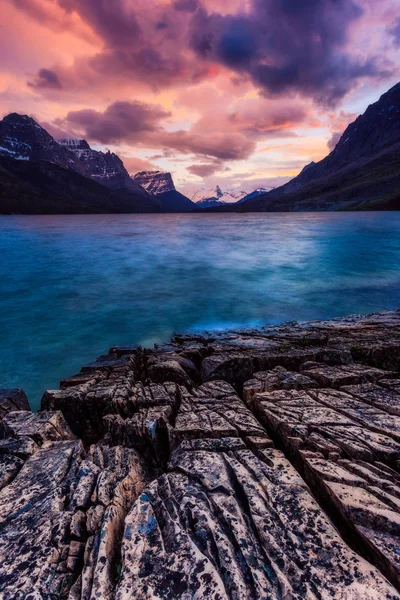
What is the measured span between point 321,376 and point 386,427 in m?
1.71

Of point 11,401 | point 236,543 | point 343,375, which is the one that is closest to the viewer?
point 236,543

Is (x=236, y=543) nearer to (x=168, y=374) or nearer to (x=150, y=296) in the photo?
(x=168, y=374)

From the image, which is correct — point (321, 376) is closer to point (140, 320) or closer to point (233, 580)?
point (233, 580)

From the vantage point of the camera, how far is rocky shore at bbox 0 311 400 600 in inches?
98.5

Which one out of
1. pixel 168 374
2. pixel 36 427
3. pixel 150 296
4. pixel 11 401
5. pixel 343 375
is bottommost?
pixel 150 296

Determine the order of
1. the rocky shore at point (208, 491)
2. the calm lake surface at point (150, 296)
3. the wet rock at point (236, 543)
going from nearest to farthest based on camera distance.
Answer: the wet rock at point (236, 543) < the rocky shore at point (208, 491) < the calm lake surface at point (150, 296)

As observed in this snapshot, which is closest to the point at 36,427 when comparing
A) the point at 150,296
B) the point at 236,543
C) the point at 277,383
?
the point at 236,543

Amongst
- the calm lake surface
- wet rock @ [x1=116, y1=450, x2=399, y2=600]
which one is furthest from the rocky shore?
the calm lake surface

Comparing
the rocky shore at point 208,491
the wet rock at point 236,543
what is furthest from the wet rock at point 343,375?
the wet rock at point 236,543

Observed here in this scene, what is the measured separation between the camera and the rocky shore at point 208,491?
250 centimetres

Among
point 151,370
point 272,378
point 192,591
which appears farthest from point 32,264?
point 192,591

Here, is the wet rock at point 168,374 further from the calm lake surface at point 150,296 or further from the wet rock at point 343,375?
the calm lake surface at point 150,296

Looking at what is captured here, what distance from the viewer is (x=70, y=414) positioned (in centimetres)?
561

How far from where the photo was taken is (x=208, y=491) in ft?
10.9
